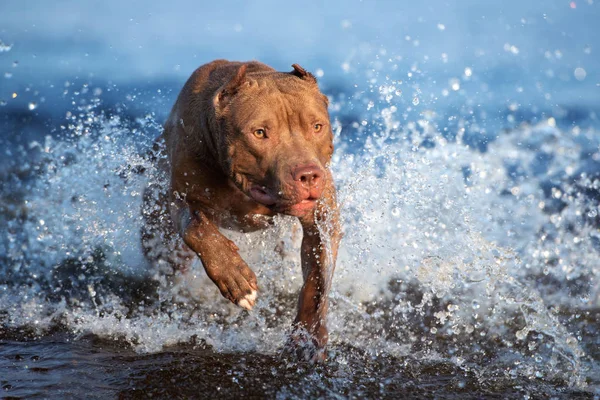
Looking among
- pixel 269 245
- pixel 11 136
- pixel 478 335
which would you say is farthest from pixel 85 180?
pixel 11 136

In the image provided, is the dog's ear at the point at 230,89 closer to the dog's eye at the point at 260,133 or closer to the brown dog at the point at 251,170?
the brown dog at the point at 251,170

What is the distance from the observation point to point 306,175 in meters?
4.13

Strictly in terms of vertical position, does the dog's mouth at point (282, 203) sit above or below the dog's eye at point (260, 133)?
below

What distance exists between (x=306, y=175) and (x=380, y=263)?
11.1 ft

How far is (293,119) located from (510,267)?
12.8 feet

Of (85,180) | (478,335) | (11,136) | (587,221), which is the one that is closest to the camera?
(478,335)

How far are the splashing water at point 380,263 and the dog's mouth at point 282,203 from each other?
3.38 feet

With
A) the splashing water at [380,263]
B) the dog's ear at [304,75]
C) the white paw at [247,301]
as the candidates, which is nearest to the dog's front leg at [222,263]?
the white paw at [247,301]

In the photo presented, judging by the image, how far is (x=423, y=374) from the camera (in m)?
4.48

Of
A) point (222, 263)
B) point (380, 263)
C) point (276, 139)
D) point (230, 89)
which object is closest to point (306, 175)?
point (276, 139)

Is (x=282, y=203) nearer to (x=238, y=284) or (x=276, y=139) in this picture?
(x=276, y=139)

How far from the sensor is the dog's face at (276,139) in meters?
4.21

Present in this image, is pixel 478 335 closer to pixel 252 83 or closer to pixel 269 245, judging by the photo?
pixel 269 245

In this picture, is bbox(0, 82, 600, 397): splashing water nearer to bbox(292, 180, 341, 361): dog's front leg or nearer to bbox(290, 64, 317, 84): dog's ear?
bbox(292, 180, 341, 361): dog's front leg
